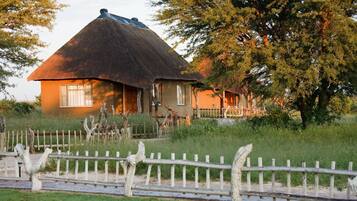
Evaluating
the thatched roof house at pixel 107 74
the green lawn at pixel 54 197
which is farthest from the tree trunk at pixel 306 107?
the green lawn at pixel 54 197

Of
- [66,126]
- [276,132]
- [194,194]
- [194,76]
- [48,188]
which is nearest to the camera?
[194,194]

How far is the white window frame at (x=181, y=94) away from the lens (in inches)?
1633

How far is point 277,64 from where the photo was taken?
21.9 meters

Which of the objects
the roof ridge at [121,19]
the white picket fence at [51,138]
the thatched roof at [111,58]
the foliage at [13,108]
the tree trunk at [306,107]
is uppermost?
the roof ridge at [121,19]

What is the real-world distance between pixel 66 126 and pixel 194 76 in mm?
16143

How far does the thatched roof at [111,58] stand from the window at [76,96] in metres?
1.11

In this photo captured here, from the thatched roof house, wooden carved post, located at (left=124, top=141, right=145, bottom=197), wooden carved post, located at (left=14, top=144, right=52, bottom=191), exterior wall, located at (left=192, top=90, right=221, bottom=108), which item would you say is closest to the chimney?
the thatched roof house

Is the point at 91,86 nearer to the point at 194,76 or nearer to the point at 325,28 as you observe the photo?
the point at 194,76

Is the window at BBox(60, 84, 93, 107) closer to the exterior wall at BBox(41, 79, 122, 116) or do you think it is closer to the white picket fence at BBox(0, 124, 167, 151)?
the exterior wall at BBox(41, 79, 122, 116)

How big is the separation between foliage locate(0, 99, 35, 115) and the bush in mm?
17700

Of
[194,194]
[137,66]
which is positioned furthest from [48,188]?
[137,66]

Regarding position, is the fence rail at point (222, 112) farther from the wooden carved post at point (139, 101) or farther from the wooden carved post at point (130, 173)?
the wooden carved post at point (130, 173)

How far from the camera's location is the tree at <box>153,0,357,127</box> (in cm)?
2166

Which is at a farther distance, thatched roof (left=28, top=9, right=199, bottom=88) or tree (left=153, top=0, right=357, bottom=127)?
thatched roof (left=28, top=9, right=199, bottom=88)
